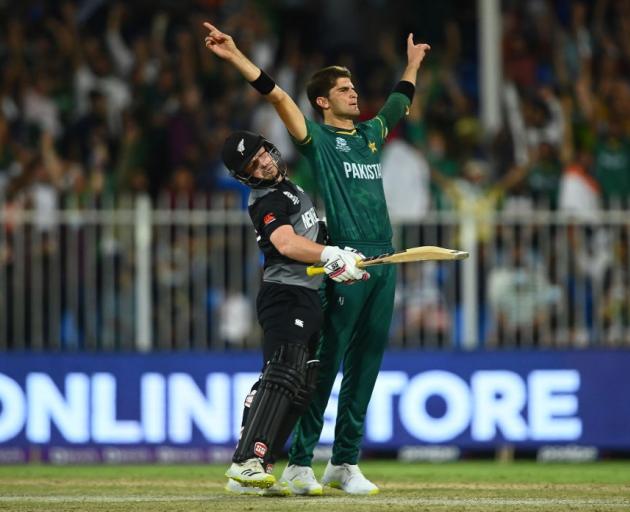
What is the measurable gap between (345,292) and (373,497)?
4.46 feet

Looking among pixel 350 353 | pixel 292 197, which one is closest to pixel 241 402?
pixel 350 353

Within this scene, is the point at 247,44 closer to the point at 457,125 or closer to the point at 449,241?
the point at 457,125

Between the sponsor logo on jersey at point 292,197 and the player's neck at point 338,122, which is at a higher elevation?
the player's neck at point 338,122

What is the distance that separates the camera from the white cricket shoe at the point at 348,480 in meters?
10.1

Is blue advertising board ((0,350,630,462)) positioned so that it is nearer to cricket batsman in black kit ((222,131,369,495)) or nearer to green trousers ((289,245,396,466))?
green trousers ((289,245,396,466))

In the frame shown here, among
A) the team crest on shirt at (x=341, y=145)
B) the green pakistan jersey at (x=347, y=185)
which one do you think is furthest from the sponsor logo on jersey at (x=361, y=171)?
the team crest on shirt at (x=341, y=145)

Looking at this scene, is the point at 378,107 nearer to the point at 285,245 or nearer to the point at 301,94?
the point at 301,94

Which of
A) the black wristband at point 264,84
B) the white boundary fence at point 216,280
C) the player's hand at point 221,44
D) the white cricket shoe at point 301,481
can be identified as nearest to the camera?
the player's hand at point 221,44

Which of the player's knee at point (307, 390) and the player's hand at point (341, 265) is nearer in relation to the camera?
the player's hand at point (341, 265)

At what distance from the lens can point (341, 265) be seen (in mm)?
9273

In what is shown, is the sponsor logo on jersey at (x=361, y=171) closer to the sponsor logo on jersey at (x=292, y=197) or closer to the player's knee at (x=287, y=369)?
the sponsor logo on jersey at (x=292, y=197)

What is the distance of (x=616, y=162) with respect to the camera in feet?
53.9

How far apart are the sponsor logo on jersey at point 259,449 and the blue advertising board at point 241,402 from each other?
16.7 feet

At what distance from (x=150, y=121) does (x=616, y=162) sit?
5235 millimetres
